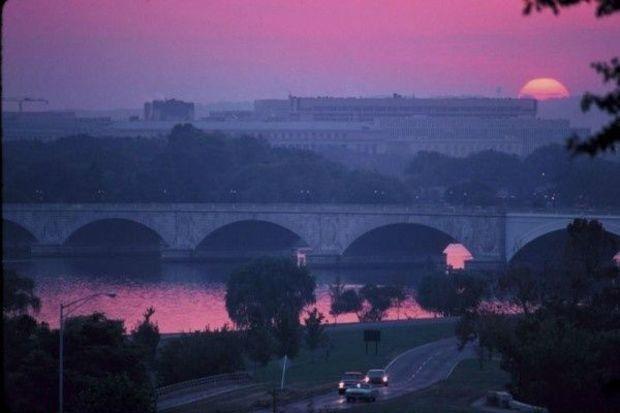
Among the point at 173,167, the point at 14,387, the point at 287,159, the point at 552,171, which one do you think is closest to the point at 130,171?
the point at 173,167

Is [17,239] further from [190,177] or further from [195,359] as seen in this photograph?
[195,359]

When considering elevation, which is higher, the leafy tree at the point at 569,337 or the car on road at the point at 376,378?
the leafy tree at the point at 569,337

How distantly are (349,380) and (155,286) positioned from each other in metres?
32.6

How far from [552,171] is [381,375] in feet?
265

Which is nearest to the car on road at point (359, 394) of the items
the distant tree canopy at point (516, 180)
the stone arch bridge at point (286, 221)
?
the stone arch bridge at point (286, 221)

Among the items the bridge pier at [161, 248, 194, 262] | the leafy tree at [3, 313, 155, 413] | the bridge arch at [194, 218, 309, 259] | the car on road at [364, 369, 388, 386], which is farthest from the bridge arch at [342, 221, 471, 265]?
the leafy tree at [3, 313, 155, 413]

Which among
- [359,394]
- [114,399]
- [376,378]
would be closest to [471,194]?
[376,378]

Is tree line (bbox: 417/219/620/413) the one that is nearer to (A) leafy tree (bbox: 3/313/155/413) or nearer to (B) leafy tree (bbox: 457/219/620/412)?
(B) leafy tree (bbox: 457/219/620/412)

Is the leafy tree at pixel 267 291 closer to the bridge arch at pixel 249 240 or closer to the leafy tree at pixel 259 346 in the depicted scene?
the leafy tree at pixel 259 346

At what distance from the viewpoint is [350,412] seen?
22.9m

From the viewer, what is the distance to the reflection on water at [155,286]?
49.0 meters

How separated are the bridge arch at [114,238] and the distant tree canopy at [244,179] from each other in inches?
236

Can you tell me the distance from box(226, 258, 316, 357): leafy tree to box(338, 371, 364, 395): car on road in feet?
42.3

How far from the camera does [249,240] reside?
256ft
